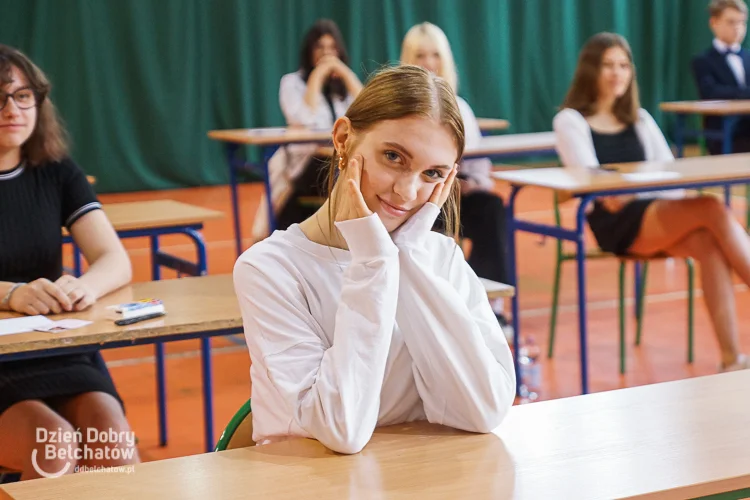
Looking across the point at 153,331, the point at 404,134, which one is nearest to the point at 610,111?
the point at 153,331

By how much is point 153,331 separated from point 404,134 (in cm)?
86

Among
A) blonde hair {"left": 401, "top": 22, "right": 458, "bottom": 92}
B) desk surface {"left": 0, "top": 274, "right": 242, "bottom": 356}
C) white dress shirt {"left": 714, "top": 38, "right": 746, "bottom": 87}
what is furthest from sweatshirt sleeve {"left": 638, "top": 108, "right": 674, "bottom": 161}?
white dress shirt {"left": 714, "top": 38, "right": 746, "bottom": 87}

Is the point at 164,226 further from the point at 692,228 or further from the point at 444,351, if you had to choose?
the point at 444,351

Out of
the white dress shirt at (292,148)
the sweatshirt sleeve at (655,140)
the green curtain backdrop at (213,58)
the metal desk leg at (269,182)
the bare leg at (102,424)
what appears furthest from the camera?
the green curtain backdrop at (213,58)

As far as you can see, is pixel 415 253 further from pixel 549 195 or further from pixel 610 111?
pixel 549 195

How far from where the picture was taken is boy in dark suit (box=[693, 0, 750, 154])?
7598 millimetres

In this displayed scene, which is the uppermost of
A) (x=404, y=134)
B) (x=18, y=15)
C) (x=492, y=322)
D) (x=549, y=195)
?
(x=18, y=15)

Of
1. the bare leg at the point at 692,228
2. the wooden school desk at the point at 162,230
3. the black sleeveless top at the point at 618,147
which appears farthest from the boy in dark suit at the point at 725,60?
the wooden school desk at the point at 162,230

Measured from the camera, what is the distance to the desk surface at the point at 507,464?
4.11 ft

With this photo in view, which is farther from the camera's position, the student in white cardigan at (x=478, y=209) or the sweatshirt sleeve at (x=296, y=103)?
the sweatshirt sleeve at (x=296, y=103)

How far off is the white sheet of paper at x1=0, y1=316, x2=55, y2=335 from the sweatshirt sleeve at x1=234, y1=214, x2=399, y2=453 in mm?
777

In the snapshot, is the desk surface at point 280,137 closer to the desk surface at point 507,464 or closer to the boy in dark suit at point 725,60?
the boy in dark suit at point 725,60

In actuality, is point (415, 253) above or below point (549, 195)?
above

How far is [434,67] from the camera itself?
16.4 feet
